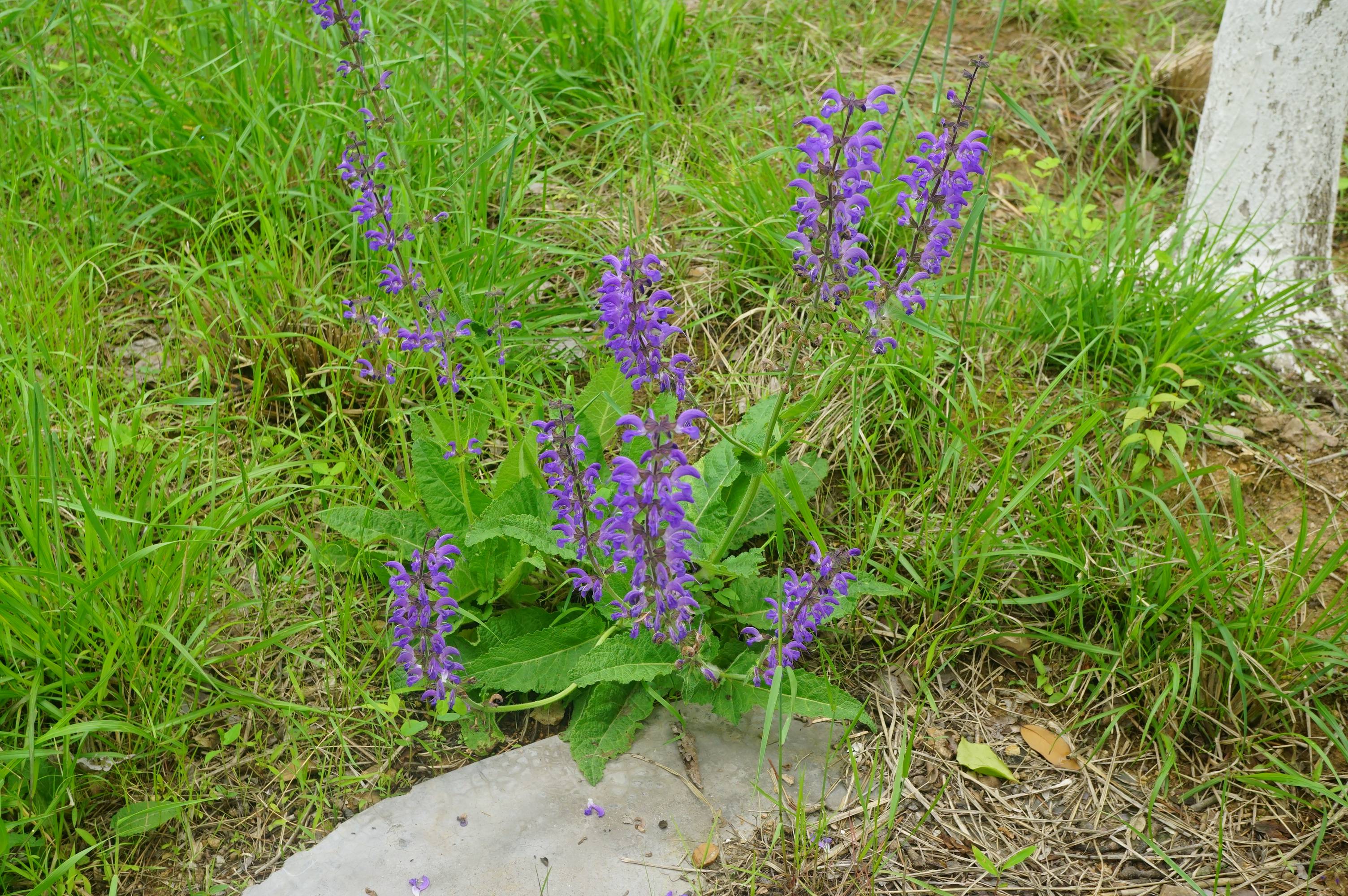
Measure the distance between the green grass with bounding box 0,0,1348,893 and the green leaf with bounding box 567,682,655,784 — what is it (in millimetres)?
364

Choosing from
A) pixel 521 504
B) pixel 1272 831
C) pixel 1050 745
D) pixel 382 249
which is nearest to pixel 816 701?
pixel 1050 745

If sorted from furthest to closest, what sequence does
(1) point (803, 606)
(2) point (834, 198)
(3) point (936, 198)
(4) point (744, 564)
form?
(4) point (744, 564) → (1) point (803, 606) → (3) point (936, 198) → (2) point (834, 198)

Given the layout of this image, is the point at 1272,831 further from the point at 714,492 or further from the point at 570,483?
the point at 570,483

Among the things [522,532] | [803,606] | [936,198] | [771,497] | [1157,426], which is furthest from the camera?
[1157,426]

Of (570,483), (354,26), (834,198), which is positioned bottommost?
(570,483)

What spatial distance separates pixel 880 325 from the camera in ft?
7.45

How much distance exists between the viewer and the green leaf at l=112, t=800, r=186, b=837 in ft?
7.14

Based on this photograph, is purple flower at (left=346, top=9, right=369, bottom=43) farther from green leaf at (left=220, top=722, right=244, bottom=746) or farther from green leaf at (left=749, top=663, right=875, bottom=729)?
green leaf at (left=749, top=663, right=875, bottom=729)

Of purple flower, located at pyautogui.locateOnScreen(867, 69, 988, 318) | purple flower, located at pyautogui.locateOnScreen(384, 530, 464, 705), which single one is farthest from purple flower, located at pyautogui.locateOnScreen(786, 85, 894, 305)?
purple flower, located at pyautogui.locateOnScreen(384, 530, 464, 705)

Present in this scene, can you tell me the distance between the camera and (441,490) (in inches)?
102

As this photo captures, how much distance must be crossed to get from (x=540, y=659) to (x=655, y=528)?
635mm

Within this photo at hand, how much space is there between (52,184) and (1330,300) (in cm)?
458

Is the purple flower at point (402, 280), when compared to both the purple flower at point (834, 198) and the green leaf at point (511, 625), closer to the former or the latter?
the green leaf at point (511, 625)

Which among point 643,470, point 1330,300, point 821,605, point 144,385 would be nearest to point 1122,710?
point 821,605
